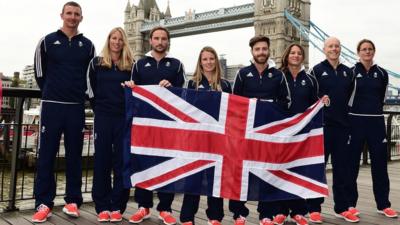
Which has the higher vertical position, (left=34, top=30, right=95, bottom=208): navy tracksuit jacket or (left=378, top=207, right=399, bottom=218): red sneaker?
(left=34, top=30, right=95, bottom=208): navy tracksuit jacket

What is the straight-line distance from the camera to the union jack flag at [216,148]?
3.35m

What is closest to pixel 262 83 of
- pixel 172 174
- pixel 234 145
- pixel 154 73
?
pixel 234 145

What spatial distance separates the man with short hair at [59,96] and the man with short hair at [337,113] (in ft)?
6.93

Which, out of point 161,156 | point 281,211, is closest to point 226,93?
point 161,156

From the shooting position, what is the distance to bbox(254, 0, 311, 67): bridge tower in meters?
75.1

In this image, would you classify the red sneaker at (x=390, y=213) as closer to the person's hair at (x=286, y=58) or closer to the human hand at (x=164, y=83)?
the person's hair at (x=286, y=58)

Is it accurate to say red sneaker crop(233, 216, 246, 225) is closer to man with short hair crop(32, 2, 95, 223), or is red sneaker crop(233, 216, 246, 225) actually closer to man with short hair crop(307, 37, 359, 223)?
man with short hair crop(307, 37, 359, 223)

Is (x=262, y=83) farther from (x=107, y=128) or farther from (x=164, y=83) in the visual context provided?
(x=107, y=128)

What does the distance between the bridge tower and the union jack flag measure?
7228 cm

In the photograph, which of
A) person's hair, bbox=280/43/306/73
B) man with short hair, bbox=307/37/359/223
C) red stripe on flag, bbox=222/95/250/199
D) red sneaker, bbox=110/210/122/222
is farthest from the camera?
man with short hair, bbox=307/37/359/223

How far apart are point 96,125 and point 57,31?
0.87 meters

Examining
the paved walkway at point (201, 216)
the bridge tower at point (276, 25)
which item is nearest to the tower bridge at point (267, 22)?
the bridge tower at point (276, 25)

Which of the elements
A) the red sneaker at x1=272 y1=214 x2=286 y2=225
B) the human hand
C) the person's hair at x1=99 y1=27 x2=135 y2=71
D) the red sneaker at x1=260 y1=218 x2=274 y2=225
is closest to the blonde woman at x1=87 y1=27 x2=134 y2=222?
the person's hair at x1=99 y1=27 x2=135 y2=71

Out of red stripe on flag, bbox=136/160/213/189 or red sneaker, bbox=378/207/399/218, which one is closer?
red stripe on flag, bbox=136/160/213/189
